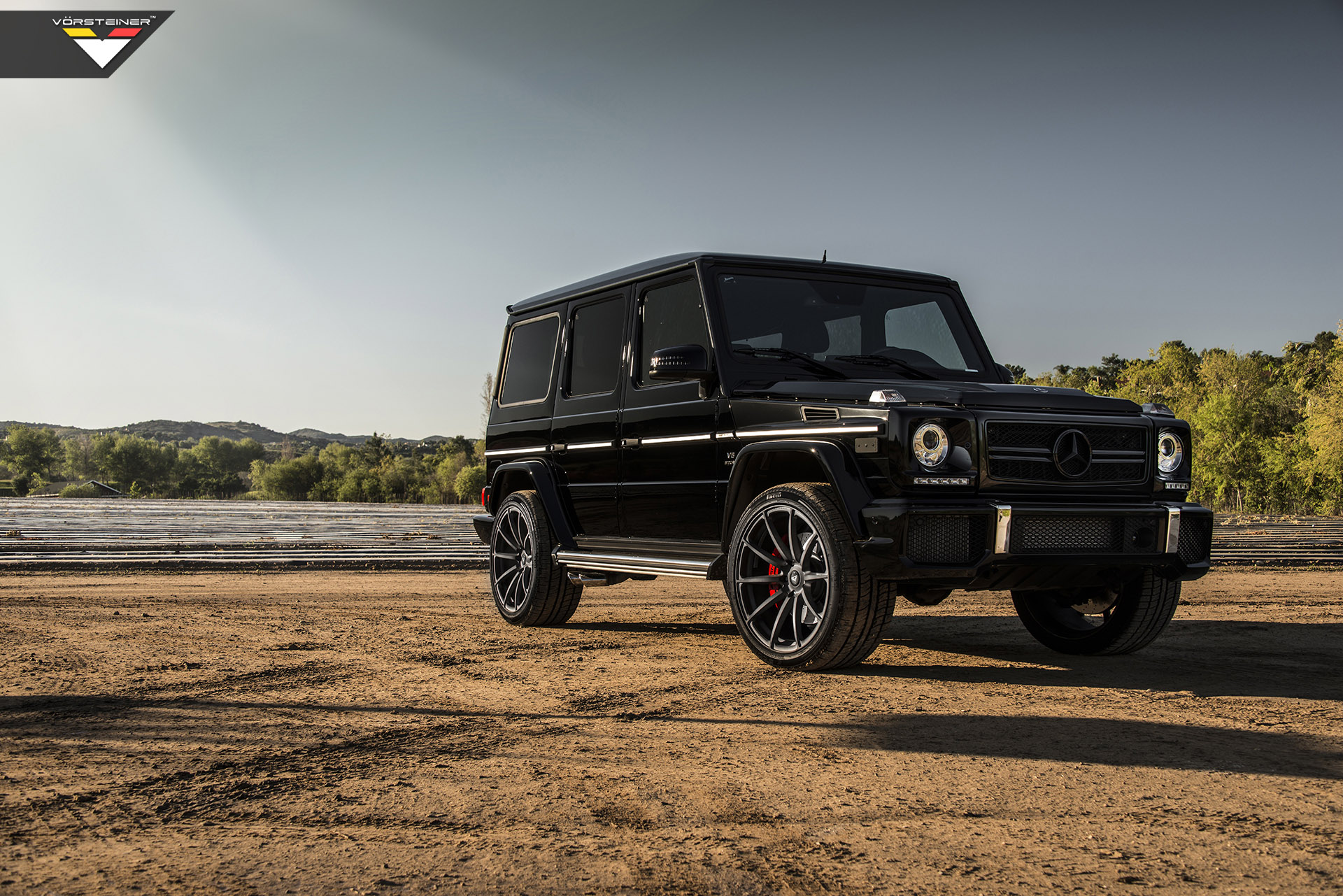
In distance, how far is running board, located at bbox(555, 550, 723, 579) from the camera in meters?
5.93

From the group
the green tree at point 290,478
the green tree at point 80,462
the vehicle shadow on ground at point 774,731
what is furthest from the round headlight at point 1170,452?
the green tree at point 80,462

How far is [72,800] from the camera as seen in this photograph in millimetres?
3061

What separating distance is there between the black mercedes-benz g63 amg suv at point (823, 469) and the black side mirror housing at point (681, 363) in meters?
0.01

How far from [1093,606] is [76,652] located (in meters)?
6.09

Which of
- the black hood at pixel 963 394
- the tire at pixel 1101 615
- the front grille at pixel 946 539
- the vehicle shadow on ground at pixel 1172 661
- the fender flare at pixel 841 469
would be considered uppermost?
the black hood at pixel 963 394

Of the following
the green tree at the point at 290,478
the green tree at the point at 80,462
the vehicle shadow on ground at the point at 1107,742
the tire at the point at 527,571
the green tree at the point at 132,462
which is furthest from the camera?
the green tree at the point at 132,462

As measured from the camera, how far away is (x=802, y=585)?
A: 5.31 m

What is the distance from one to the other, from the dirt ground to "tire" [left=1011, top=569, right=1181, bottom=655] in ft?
0.87

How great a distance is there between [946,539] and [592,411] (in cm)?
317

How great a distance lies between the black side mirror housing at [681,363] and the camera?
5949 millimetres

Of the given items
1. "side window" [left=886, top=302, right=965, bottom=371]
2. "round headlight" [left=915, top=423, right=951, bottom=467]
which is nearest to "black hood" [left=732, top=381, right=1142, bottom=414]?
"round headlight" [left=915, top=423, right=951, bottom=467]

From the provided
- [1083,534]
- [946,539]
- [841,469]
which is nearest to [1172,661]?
[1083,534]

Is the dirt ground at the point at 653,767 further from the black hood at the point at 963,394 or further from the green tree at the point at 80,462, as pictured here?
the green tree at the point at 80,462

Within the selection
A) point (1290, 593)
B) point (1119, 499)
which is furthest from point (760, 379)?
point (1290, 593)
